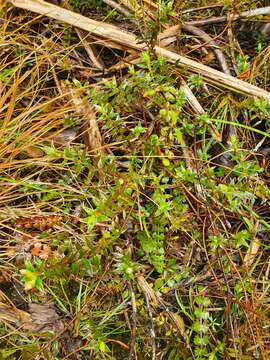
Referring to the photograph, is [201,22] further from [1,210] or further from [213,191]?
[1,210]

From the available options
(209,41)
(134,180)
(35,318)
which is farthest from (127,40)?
(35,318)

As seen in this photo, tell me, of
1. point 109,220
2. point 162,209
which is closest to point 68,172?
point 109,220

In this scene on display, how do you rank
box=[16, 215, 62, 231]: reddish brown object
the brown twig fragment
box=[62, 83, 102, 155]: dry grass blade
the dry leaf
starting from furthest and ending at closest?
the brown twig fragment → box=[62, 83, 102, 155]: dry grass blade → box=[16, 215, 62, 231]: reddish brown object → the dry leaf

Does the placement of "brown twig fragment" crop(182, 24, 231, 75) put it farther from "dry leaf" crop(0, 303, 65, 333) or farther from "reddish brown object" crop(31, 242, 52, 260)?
"dry leaf" crop(0, 303, 65, 333)

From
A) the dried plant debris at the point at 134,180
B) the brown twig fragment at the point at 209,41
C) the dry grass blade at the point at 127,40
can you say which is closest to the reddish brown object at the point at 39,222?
the dried plant debris at the point at 134,180

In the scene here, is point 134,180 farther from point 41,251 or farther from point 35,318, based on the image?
point 35,318

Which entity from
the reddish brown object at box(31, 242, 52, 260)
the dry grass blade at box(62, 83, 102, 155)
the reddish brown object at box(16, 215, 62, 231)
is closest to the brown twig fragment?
the dry grass blade at box(62, 83, 102, 155)

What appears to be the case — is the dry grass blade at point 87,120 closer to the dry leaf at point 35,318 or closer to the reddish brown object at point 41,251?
the reddish brown object at point 41,251
